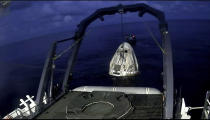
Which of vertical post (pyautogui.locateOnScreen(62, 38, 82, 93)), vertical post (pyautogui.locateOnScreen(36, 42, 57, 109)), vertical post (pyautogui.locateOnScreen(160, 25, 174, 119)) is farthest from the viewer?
vertical post (pyautogui.locateOnScreen(62, 38, 82, 93))

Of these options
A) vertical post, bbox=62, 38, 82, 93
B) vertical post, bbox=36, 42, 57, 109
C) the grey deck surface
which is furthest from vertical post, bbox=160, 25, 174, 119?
vertical post, bbox=36, 42, 57, 109

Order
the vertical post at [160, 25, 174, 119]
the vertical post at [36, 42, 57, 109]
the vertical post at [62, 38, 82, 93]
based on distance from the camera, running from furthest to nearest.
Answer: the vertical post at [62, 38, 82, 93] → the vertical post at [36, 42, 57, 109] → the vertical post at [160, 25, 174, 119]

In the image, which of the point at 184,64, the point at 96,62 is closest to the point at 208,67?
the point at 184,64

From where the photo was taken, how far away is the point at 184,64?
86938 millimetres

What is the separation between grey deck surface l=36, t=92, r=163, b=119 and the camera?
17.2 meters

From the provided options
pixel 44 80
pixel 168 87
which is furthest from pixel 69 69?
pixel 168 87

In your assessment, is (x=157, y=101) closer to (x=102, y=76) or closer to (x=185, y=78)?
(x=185, y=78)

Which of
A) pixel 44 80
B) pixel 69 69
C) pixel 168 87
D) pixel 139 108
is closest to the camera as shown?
pixel 168 87

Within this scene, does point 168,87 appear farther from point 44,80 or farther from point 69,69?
point 69,69

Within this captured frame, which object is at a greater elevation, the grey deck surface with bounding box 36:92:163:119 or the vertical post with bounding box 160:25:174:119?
the vertical post with bounding box 160:25:174:119

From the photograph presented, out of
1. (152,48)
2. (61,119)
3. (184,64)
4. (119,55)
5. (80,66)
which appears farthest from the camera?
(152,48)

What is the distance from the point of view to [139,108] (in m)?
18.4

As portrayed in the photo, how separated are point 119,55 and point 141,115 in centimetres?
6237

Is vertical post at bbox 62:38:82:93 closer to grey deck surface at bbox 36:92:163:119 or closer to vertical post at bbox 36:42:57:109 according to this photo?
grey deck surface at bbox 36:92:163:119
